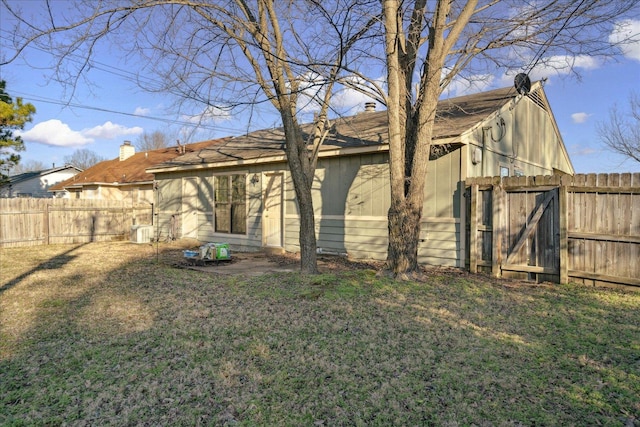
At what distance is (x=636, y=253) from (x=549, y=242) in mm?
1136

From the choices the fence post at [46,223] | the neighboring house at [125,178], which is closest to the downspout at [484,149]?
the fence post at [46,223]

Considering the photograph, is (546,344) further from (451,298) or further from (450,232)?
(450,232)

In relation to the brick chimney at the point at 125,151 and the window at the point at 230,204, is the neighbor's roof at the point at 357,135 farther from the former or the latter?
the brick chimney at the point at 125,151

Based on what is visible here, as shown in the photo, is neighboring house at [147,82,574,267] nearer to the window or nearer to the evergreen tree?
the window

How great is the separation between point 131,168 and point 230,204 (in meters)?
14.4

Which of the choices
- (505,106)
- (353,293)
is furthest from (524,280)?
(505,106)

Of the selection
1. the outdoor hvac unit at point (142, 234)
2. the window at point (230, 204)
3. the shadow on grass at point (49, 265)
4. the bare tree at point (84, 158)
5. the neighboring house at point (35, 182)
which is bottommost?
the shadow on grass at point (49, 265)

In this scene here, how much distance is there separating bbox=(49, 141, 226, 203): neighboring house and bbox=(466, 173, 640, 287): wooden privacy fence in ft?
55.5

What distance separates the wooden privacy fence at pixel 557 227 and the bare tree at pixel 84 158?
58.1 meters

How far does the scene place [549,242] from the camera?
6703 mm

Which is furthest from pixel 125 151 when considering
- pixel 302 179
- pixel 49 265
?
pixel 302 179

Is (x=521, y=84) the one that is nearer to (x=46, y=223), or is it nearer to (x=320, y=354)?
(x=320, y=354)

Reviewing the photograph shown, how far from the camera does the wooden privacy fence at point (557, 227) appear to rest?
6.07 m

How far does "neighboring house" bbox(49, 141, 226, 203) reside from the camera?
21.1 m
